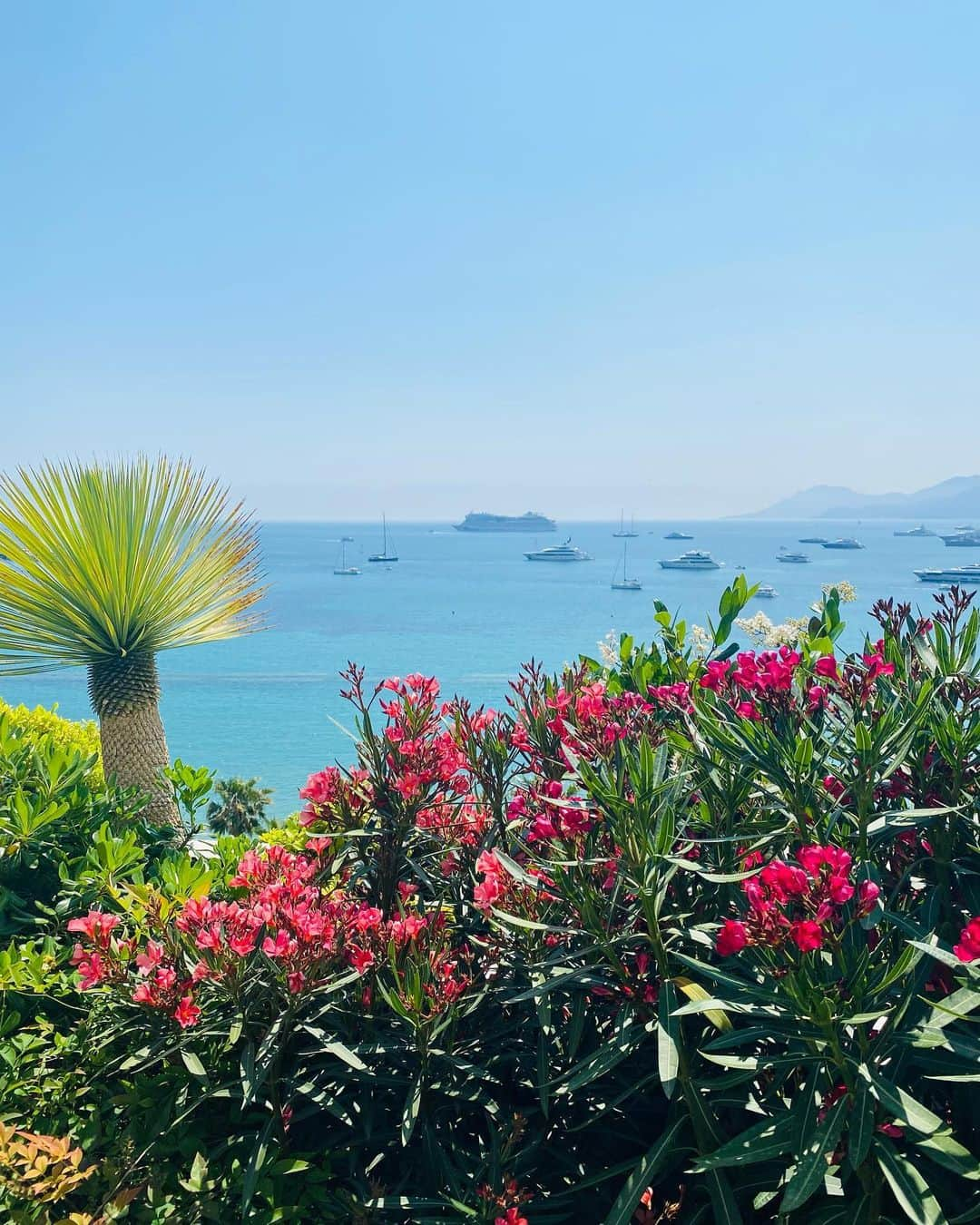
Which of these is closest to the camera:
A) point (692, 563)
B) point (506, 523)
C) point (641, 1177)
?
point (641, 1177)

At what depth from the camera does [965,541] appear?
117 m

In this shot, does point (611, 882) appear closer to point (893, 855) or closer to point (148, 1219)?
point (893, 855)

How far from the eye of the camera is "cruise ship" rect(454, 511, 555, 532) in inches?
6594

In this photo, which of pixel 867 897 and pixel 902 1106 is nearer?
pixel 902 1106

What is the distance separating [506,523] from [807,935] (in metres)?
173

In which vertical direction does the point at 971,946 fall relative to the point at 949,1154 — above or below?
above

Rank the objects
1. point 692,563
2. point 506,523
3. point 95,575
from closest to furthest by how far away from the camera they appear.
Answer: point 95,575
point 692,563
point 506,523

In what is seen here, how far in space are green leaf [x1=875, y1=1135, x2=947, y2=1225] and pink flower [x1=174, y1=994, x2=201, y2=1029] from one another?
121cm

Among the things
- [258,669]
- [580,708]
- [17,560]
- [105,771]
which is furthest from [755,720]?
[258,669]

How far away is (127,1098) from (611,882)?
1119mm

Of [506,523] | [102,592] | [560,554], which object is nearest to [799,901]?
[102,592]

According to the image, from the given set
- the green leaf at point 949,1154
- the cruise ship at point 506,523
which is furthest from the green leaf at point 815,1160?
the cruise ship at point 506,523

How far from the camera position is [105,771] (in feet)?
16.8

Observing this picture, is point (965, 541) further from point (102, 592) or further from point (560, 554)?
point (102, 592)
